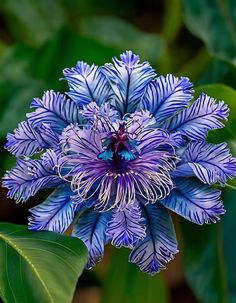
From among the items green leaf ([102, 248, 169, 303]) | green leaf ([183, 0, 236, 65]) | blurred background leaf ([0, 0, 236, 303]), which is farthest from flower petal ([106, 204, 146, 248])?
green leaf ([183, 0, 236, 65])

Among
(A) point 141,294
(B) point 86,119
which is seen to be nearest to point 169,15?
(A) point 141,294

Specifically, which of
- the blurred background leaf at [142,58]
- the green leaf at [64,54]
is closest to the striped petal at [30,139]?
the blurred background leaf at [142,58]

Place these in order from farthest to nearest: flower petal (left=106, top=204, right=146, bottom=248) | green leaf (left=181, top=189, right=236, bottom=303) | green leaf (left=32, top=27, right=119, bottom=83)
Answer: green leaf (left=32, top=27, right=119, bottom=83) → green leaf (left=181, top=189, right=236, bottom=303) → flower petal (left=106, top=204, right=146, bottom=248)

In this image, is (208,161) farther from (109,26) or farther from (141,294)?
(109,26)

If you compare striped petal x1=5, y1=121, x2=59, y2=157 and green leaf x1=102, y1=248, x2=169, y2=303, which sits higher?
striped petal x1=5, y1=121, x2=59, y2=157

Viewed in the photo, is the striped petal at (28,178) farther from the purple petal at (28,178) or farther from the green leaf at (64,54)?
the green leaf at (64,54)

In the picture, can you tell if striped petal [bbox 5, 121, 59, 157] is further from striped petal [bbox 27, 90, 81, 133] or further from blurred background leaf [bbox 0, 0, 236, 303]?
blurred background leaf [bbox 0, 0, 236, 303]
